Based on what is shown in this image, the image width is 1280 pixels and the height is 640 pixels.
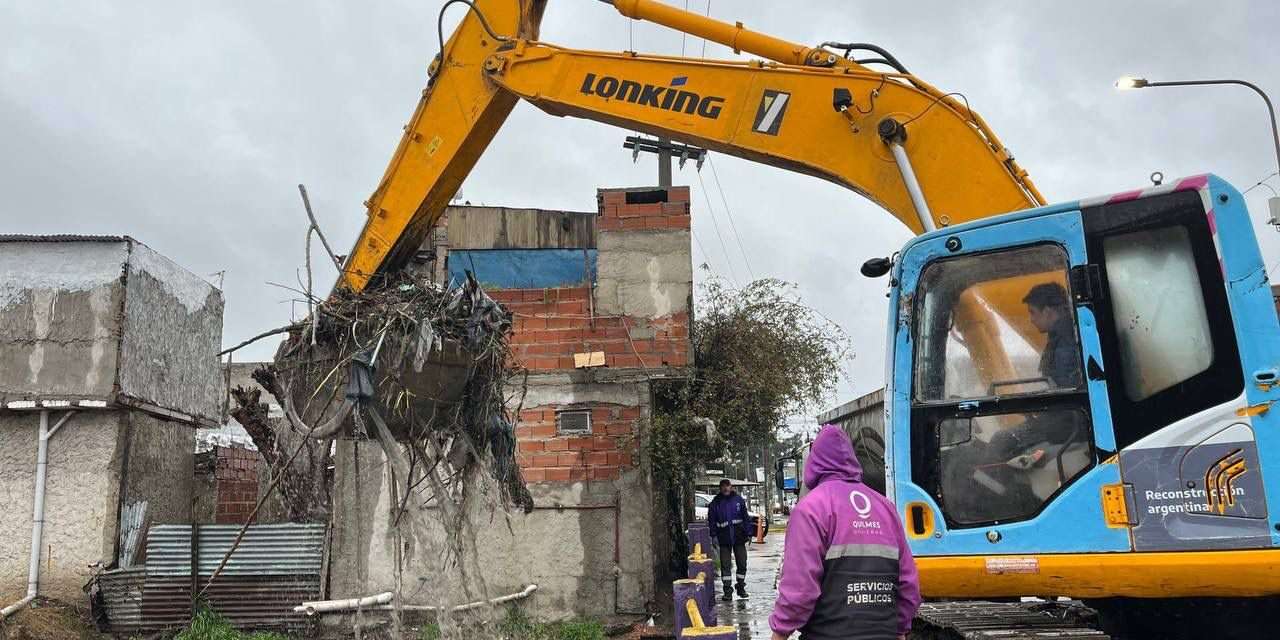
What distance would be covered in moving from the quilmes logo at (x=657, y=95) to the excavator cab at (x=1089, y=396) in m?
2.73

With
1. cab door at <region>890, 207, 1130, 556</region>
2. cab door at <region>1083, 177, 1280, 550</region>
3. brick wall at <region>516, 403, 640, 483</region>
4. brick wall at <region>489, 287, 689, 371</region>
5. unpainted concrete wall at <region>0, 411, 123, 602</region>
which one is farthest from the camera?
brick wall at <region>489, 287, 689, 371</region>

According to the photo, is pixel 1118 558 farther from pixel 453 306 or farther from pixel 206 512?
pixel 206 512

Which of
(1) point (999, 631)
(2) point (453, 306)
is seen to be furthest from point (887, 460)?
(2) point (453, 306)

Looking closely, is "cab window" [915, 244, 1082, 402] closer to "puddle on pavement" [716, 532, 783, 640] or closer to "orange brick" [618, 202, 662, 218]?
"puddle on pavement" [716, 532, 783, 640]

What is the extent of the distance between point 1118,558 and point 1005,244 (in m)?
1.50

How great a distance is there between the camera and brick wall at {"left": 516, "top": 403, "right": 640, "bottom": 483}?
32.8ft

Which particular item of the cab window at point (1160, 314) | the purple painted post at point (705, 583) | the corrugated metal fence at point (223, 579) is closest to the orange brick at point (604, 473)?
the purple painted post at point (705, 583)

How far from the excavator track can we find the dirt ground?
7.61 metres

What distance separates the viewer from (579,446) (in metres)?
10.1

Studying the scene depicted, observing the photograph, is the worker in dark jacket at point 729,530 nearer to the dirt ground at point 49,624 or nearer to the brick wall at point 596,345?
the brick wall at point 596,345

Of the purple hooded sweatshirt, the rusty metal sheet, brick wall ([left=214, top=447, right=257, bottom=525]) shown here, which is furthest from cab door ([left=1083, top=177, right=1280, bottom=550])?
brick wall ([left=214, top=447, right=257, bottom=525])

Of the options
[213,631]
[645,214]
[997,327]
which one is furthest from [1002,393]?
[213,631]

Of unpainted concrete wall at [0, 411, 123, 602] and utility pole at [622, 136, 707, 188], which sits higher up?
utility pole at [622, 136, 707, 188]

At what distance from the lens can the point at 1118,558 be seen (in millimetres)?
4270
